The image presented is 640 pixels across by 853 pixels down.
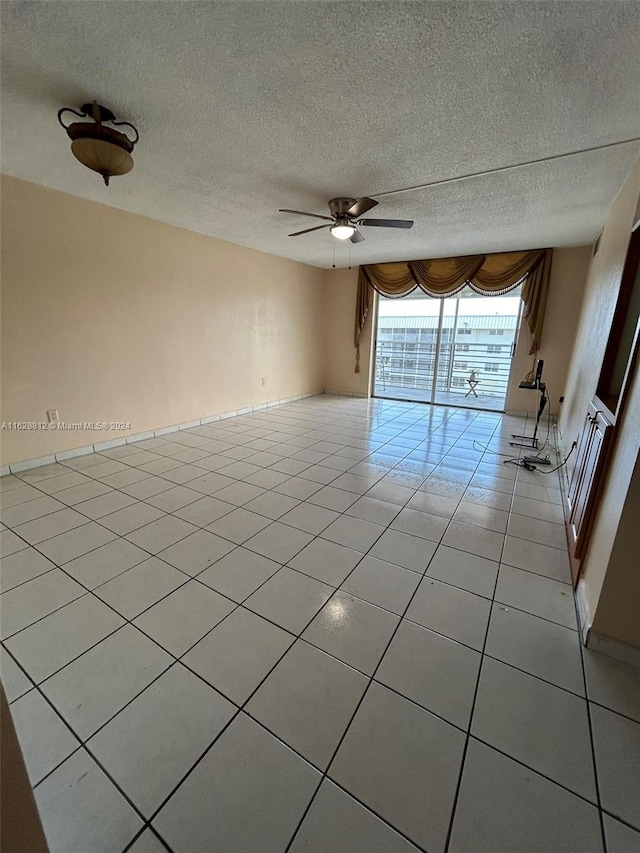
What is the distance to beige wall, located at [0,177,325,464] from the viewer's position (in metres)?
2.85

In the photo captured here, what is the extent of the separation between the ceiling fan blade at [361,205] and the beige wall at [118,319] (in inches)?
86.5

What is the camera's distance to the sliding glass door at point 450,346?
587 cm

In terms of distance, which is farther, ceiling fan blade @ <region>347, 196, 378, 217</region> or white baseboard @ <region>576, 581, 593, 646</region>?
ceiling fan blade @ <region>347, 196, 378, 217</region>

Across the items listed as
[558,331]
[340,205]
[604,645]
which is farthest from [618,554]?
[558,331]

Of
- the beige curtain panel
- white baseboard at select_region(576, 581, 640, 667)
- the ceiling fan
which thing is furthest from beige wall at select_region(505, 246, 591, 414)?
white baseboard at select_region(576, 581, 640, 667)

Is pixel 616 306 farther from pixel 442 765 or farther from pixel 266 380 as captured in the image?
pixel 266 380

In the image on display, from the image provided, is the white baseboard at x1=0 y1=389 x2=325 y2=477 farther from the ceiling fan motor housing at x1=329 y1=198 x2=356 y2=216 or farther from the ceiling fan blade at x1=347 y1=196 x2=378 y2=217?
the ceiling fan blade at x1=347 y1=196 x2=378 y2=217

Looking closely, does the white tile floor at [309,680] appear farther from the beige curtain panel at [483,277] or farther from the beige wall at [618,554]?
the beige curtain panel at [483,277]

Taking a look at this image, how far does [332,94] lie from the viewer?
1687 mm

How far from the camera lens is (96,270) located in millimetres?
3258

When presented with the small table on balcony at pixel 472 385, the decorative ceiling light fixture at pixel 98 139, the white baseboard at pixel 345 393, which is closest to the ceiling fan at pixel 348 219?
the decorative ceiling light fixture at pixel 98 139

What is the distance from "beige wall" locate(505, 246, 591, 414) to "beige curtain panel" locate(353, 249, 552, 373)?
0.11 m

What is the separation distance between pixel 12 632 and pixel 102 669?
1.67 ft

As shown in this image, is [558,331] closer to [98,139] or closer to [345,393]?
[345,393]
